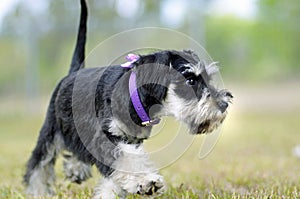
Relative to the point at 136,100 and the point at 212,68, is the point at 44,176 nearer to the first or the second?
the point at 136,100

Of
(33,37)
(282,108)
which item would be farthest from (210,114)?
(282,108)

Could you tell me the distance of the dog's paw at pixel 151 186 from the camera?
11.7 feet

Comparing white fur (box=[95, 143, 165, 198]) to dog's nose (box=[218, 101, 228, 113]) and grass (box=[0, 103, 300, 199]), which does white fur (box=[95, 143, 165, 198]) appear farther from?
dog's nose (box=[218, 101, 228, 113])

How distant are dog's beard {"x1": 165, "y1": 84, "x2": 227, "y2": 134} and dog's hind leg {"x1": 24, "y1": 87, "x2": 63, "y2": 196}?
1.35 meters

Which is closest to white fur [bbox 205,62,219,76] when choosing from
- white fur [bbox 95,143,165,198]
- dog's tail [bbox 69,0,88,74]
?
white fur [bbox 95,143,165,198]

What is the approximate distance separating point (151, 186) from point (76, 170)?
59.4 inches

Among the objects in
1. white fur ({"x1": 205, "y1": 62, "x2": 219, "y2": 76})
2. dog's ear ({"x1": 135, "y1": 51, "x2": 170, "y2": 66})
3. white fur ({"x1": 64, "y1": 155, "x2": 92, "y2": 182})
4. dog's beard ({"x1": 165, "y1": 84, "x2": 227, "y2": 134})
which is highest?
white fur ({"x1": 205, "y1": 62, "x2": 219, "y2": 76})

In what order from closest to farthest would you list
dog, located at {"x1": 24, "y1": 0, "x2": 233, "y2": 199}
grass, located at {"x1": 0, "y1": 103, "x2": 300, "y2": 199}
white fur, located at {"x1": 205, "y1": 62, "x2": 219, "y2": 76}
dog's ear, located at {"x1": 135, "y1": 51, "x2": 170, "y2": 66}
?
1. dog, located at {"x1": 24, "y1": 0, "x2": 233, "y2": 199}
2. dog's ear, located at {"x1": 135, "y1": 51, "x2": 170, "y2": 66}
3. white fur, located at {"x1": 205, "y1": 62, "x2": 219, "y2": 76}
4. grass, located at {"x1": 0, "y1": 103, "x2": 300, "y2": 199}

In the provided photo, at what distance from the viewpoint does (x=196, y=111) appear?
386cm

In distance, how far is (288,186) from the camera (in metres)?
4.24

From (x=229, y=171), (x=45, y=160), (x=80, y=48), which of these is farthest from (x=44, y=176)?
(x=229, y=171)

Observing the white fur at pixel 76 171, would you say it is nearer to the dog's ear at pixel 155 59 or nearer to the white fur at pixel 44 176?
the white fur at pixel 44 176

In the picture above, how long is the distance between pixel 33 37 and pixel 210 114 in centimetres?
1395

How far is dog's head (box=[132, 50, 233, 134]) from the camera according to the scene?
12.6ft
